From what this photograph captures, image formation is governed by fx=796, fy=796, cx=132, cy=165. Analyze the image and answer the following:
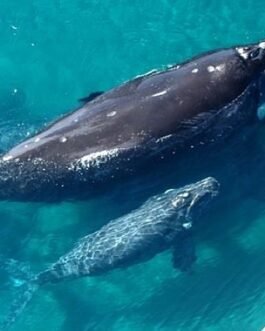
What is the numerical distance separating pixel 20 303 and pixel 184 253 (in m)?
3.05

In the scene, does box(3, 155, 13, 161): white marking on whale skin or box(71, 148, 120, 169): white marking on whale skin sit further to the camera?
box(3, 155, 13, 161): white marking on whale skin

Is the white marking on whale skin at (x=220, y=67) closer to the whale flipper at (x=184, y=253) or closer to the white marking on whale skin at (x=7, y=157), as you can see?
the whale flipper at (x=184, y=253)

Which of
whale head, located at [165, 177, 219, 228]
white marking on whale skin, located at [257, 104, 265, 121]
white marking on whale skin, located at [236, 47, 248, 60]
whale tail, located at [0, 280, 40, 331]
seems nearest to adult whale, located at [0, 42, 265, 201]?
white marking on whale skin, located at [236, 47, 248, 60]

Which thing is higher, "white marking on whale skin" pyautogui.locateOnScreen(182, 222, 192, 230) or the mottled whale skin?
the mottled whale skin

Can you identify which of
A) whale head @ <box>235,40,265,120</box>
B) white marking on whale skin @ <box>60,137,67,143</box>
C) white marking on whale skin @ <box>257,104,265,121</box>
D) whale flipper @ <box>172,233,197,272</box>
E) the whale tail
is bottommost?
whale flipper @ <box>172,233,197,272</box>

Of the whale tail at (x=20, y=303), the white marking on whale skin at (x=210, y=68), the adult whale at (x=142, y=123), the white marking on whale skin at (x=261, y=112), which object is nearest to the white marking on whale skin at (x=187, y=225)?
the adult whale at (x=142, y=123)

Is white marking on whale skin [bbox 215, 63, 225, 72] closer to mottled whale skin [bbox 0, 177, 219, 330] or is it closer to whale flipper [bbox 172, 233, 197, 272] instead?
mottled whale skin [bbox 0, 177, 219, 330]

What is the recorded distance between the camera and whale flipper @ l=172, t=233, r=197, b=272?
1361 centimetres

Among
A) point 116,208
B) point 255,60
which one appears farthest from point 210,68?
point 116,208

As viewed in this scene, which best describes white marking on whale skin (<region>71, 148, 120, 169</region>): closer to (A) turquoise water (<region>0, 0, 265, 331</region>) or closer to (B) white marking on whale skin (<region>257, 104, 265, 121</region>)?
(A) turquoise water (<region>0, 0, 265, 331</region>)

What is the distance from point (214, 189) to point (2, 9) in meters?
6.61

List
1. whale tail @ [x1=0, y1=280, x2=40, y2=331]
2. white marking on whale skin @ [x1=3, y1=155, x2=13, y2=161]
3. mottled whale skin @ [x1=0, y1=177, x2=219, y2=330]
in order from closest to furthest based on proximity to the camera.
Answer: white marking on whale skin @ [x1=3, y1=155, x2=13, y2=161]
mottled whale skin @ [x1=0, y1=177, x2=219, y2=330]
whale tail @ [x1=0, y1=280, x2=40, y2=331]

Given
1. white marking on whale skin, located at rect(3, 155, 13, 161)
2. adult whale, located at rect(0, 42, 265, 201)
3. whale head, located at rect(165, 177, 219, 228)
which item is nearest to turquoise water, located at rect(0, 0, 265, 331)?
whale head, located at rect(165, 177, 219, 228)

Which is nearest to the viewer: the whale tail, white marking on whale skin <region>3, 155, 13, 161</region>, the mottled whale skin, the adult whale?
the adult whale
